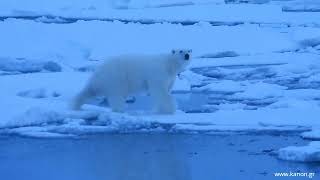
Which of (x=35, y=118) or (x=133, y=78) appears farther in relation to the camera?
(x=133, y=78)

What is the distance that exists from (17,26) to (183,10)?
822cm

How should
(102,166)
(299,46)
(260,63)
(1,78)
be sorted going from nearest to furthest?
(102,166), (1,78), (260,63), (299,46)

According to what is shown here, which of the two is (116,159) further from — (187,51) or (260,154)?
(187,51)

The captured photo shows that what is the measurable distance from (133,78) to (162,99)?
1.64ft

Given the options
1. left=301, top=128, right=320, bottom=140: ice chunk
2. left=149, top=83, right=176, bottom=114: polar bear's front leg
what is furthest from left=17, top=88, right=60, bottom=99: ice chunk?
left=301, top=128, right=320, bottom=140: ice chunk

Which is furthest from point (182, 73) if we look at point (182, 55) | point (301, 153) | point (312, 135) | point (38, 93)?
point (301, 153)

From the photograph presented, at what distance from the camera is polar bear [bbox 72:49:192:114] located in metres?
9.34

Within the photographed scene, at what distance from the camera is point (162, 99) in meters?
9.23

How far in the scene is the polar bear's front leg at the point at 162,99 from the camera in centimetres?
911

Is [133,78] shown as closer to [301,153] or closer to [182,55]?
[182,55]

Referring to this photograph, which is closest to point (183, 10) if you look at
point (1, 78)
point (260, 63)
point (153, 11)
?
point (153, 11)

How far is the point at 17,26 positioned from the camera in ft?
58.3

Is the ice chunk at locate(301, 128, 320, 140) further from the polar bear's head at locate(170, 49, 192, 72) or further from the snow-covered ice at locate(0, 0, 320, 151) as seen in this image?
the polar bear's head at locate(170, 49, 192, 72)

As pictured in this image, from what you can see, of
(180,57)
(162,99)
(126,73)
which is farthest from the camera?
→ (180,57)
